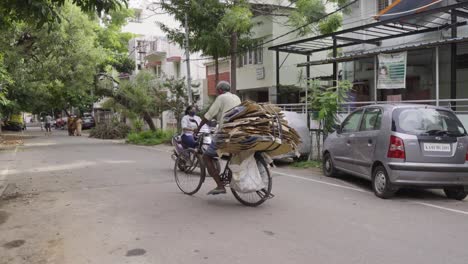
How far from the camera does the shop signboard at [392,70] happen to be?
1280 centimetres

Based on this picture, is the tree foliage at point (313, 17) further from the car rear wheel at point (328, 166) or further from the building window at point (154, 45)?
the building window at point (154, 45)

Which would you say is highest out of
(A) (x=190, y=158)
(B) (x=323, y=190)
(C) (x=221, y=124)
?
(C) (x=221, y=124)

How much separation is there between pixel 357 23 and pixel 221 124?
1290 centimetres

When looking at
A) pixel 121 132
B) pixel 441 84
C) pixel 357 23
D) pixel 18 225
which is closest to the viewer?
pixel 18 225

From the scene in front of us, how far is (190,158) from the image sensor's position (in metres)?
8.23

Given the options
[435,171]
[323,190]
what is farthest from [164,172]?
[435,171]

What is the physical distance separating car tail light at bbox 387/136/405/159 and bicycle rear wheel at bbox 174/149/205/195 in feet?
10.4

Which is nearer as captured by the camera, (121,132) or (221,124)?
(221,124)

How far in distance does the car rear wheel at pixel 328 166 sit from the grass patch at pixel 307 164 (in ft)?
4.90

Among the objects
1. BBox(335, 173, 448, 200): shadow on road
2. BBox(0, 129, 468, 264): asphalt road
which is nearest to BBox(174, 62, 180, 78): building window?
BBox(0, 129, 468, 264): asphalt road

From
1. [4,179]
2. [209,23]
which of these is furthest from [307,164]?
[209,23]

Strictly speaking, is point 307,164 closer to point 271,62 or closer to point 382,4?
point 382,4

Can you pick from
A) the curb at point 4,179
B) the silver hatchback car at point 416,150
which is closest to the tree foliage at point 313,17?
the silver hatchback car at point 416,150

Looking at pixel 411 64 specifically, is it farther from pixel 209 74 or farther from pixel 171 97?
pixel 209 74
